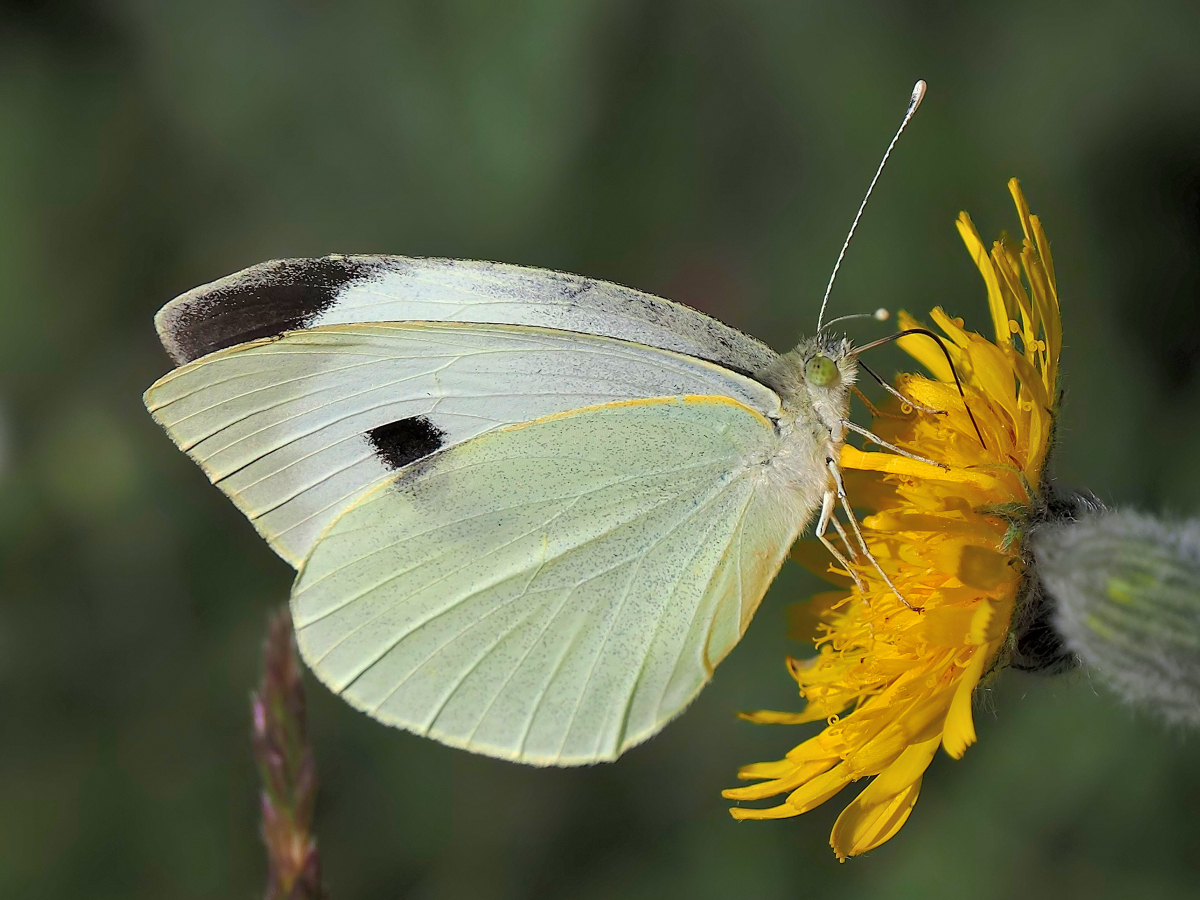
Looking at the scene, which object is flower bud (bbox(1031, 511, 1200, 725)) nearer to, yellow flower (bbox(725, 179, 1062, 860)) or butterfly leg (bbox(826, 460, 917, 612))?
yellow flower (bbox(725, 179, 1062, 860))

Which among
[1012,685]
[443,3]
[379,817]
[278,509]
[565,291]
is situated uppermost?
[443,3]

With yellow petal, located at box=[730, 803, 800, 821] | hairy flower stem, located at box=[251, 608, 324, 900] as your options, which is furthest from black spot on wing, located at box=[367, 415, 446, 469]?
yellow petal, located at box=[730, 803, 800, 821]

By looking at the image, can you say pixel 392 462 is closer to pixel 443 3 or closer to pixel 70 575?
pixel 70 575

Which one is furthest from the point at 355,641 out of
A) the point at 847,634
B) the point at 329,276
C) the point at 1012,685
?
the point at 1012,685

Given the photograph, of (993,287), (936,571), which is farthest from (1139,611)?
(993,287)

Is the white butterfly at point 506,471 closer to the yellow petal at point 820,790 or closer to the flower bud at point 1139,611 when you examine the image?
the yellow petal at point 820,790

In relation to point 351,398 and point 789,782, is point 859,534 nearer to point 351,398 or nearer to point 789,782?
point 789,782
